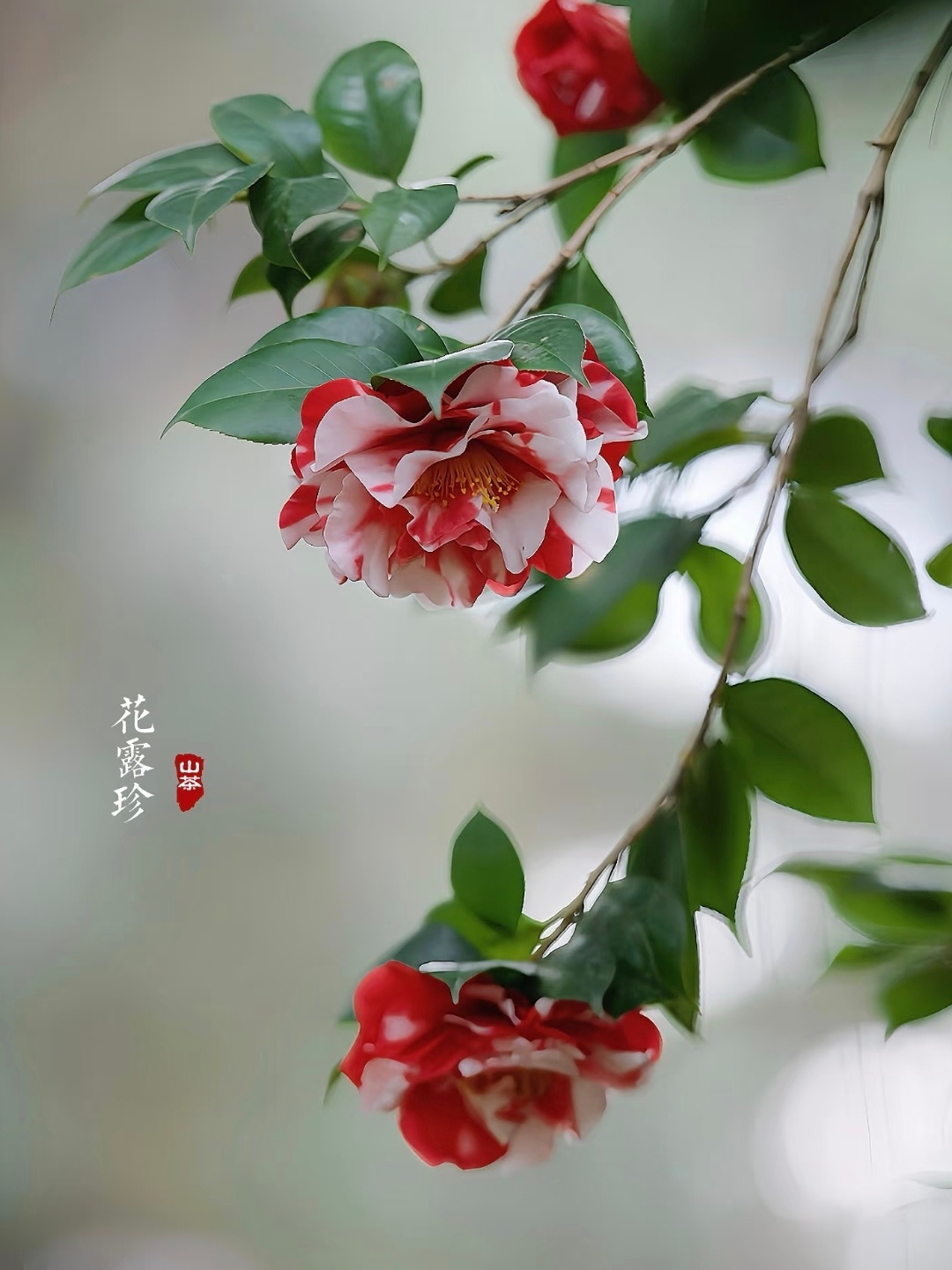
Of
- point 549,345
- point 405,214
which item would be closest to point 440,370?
point 549,345

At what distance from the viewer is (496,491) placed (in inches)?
13.1

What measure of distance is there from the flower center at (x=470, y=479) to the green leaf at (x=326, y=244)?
18 centimetres

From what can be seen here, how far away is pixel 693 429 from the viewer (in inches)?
17.8

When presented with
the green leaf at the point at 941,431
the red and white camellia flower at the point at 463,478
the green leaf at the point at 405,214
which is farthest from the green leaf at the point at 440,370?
the green leaf at the point at 941,431

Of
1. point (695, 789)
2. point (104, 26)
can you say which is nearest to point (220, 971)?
point (695, 789)

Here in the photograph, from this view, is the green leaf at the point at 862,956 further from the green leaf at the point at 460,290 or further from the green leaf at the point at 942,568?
the green leaf at the point at 460,290

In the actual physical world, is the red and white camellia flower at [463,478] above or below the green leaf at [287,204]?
below

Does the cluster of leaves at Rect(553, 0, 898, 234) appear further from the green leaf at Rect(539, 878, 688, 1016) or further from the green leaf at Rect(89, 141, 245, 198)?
the green leaf at Rect(539, 878, 688, 1016)

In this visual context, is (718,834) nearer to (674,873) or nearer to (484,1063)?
(674,873)

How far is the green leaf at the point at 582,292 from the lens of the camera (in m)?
0.45

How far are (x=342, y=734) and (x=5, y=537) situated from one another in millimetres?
219

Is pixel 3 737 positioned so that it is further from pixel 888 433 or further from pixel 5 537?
pixel 888 433

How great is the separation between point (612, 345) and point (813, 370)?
12 cm

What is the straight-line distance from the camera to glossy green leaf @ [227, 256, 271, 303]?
1.73ft
